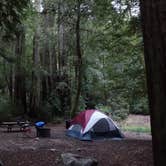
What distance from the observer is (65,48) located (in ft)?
65.5

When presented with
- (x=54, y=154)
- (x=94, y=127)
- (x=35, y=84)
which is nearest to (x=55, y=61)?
(x=35, y=84)

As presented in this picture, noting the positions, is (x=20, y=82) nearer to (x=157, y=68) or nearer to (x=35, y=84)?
(x=35, y=84)

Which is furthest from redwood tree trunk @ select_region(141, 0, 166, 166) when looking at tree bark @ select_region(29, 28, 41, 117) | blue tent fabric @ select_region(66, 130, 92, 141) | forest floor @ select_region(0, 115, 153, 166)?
tree bark @ select_region(29, 28, 41, 117)

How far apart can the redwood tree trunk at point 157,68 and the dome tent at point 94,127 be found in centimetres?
1018

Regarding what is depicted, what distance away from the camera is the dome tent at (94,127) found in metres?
11.9

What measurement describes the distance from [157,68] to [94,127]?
34.4 ft

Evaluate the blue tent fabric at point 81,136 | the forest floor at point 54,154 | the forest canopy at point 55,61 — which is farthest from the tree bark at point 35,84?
the forest floor at point 54,154

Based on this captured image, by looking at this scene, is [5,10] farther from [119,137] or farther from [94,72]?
[94,72]

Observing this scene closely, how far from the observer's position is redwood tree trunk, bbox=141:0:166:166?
1.60 meters

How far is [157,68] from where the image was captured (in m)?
1.62

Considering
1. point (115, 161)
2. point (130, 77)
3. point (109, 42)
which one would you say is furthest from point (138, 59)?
point (115, 161)

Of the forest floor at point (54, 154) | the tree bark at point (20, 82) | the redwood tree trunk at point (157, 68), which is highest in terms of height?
the tree bark at point (20, 82)

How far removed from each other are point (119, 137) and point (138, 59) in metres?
3.10

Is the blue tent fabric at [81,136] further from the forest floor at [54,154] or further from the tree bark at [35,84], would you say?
the tree bark at [35,84]
